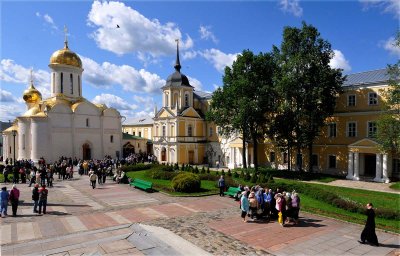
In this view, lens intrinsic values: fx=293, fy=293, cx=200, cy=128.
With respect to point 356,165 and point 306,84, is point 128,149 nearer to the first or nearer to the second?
point 306,84

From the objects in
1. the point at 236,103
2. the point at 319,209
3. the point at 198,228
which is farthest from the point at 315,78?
the point at 198,228

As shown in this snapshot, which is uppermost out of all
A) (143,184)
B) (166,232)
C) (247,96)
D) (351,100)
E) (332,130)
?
(247,96)

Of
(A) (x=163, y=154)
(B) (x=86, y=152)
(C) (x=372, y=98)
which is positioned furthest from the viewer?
(A) (x=163, y=154)

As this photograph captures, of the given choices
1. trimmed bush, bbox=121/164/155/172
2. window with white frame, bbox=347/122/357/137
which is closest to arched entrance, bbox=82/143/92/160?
trimmed bush, bbox=121/164/155/172

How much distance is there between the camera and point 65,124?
41.1 metres

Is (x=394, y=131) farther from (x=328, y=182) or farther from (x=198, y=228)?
(x=198, y=228)

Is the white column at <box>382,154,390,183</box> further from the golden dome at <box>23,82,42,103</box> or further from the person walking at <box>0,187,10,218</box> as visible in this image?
the golden dome at <box>23,82,42,103</box>

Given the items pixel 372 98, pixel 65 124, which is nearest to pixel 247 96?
pixel 372 98

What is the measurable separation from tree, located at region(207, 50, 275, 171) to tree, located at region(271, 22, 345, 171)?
6.95ft

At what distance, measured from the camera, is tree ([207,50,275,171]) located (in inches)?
1166

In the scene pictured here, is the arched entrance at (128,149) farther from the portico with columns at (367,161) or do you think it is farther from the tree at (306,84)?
the portico with columns at (367,161)

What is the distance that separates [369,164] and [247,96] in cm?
1435

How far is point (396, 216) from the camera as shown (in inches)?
573

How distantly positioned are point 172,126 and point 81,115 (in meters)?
13.3
